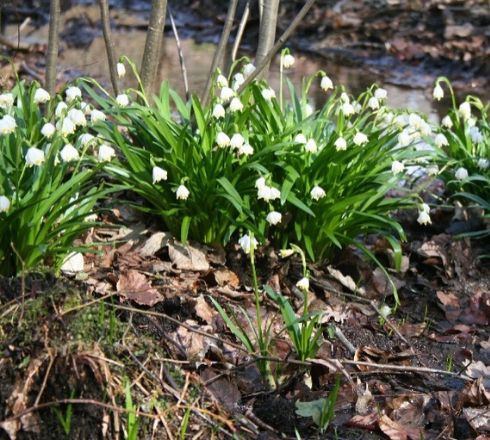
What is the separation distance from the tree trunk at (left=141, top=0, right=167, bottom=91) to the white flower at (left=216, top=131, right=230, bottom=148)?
0.94 meters

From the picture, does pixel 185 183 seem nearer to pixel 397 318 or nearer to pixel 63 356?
pixel 397 318

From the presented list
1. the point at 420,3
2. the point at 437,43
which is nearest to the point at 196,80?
the point at 437,43

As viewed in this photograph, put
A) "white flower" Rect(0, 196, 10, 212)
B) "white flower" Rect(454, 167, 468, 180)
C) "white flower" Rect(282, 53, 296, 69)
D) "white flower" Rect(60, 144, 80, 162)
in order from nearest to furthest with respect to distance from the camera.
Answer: "white flower" Rect(0, 196, 10, 212)
"white flower" Rect(60, 144, 80, 162)
"white flower" Rect(282, 53, 296, 69)
"white flower" Rect(454, 167, 468, 180)

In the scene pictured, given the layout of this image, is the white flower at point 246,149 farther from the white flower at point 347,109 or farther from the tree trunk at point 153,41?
the tree trunk at point 153,41

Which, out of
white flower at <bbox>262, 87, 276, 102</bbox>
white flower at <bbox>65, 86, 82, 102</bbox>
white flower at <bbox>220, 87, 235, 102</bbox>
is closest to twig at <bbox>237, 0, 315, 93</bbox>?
white flower at <bbox>262, 87, 276, 102</bbox>

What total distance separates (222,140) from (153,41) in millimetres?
1005

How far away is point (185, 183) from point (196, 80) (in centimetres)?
487

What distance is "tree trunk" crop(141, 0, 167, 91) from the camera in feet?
13.5

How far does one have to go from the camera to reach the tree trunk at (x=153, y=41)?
4117mm

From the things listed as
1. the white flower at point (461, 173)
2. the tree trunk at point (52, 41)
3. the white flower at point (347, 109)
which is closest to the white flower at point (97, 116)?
the tree trunk at point (52, 41)

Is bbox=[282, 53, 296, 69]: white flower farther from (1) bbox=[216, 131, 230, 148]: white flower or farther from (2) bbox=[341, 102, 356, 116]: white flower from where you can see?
(1) bbox=[216, 131, 230, 148]: white flower

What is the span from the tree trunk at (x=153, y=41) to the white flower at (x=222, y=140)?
37.2 inches

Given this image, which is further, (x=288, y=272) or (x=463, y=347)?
(x=288, y=272)

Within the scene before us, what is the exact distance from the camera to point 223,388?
2.72 meters
